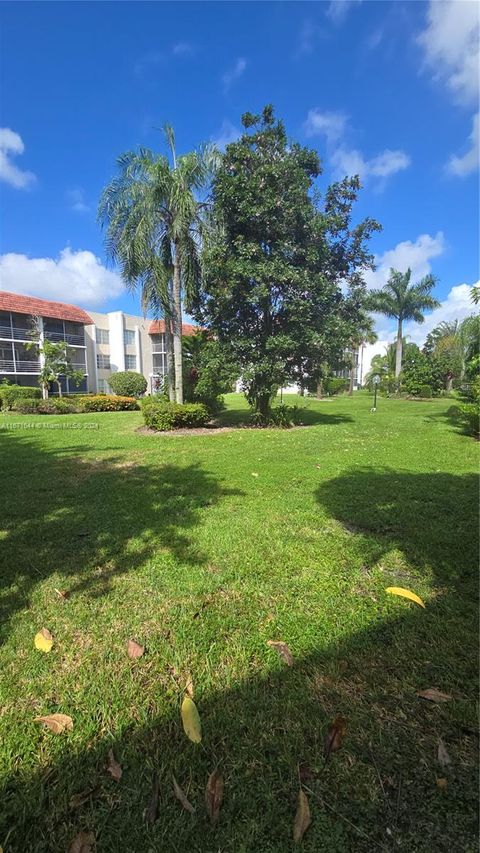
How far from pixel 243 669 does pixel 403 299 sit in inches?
1462

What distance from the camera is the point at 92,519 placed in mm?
4074

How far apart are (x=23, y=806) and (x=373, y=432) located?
10.6m

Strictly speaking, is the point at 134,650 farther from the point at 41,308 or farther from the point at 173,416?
the point at 41,308

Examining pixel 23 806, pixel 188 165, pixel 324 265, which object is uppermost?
pixel 188 165

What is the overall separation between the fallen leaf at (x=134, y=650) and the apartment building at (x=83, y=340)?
26.0 meters

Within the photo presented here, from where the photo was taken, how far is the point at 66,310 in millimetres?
33219

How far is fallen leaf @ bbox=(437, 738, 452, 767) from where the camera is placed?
151 cm

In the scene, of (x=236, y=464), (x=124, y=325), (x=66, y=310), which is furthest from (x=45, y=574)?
(x=124, y=325)

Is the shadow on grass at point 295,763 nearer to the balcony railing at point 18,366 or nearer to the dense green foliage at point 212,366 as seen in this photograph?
the dense green foliage at point 212,366

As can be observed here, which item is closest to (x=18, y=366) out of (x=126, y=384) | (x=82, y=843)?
(x=126, y=384)

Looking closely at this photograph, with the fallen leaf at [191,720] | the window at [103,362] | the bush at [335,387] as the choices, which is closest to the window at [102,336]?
the window at [103,362]

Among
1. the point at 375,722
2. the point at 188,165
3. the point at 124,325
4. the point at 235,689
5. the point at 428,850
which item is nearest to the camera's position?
the point at 428,850

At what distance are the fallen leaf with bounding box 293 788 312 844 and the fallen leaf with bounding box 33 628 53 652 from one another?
145 centimetres

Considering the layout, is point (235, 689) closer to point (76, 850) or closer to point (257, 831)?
point (257, 831)
